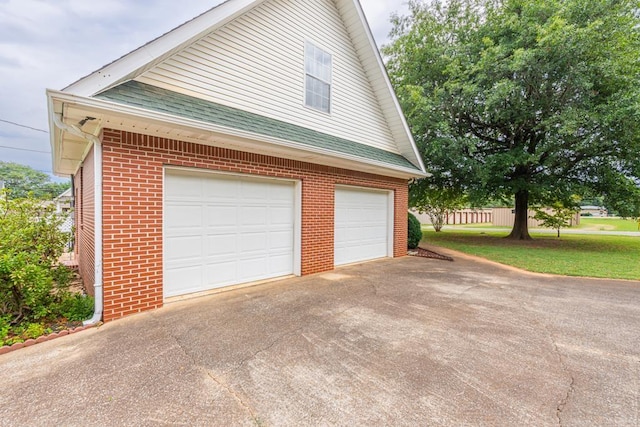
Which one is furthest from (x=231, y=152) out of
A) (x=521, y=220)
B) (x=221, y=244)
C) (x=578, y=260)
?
(x=521, y=220)

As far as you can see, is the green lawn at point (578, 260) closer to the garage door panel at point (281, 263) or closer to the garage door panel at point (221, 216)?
the garage door panel at point (281, 263)

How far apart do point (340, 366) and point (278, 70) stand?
5.99 m

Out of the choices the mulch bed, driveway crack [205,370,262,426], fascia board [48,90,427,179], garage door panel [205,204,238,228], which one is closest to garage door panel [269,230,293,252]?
garage door panel [205,204,238,228]

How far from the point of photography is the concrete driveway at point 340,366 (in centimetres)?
214

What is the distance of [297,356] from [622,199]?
1498 cm

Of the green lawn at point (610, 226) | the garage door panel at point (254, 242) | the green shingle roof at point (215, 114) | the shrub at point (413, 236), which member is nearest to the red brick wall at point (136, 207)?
the green shingle roof at point (215, 114)

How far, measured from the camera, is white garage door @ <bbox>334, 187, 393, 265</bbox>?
24.8 ft

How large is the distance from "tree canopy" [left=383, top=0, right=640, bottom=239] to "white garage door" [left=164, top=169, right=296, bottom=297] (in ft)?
26.8

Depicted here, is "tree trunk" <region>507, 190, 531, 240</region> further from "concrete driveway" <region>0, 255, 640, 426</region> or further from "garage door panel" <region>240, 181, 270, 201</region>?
"garage door panel" <region>240, 181, 270, 201</region>

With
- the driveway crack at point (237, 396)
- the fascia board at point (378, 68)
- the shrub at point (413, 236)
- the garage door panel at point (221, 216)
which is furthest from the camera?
the shrub at point (413, 236)

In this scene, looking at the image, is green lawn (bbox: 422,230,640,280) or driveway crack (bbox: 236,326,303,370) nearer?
driveway crack (bbox: 236,326,303,370)

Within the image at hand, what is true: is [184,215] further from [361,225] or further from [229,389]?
[361,225]

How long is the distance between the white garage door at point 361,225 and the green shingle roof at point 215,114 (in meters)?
1.33

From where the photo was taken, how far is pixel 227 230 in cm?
533
